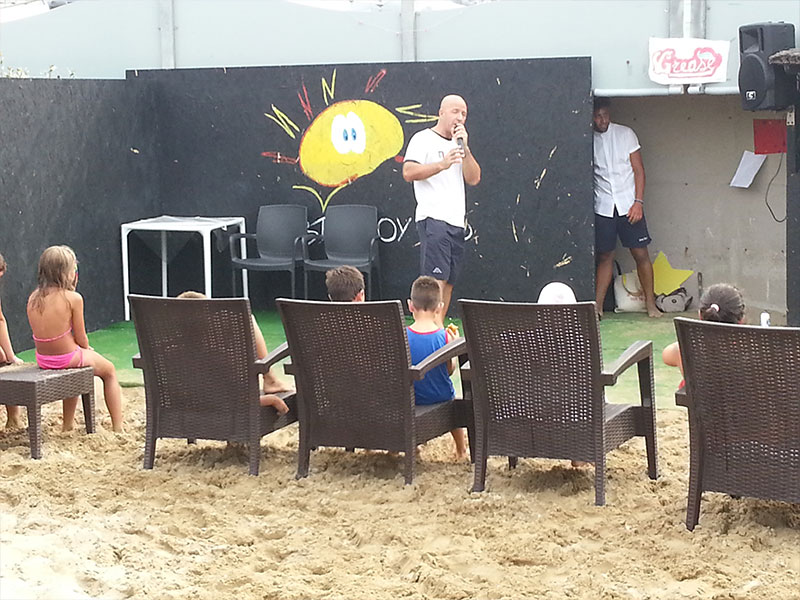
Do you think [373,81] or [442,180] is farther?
[373,81]

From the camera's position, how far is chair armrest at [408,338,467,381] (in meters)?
5.26

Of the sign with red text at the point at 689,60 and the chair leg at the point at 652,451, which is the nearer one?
the chair leg at the point at 652,451

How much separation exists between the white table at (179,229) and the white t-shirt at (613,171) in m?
2.90

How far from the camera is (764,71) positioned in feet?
26.7

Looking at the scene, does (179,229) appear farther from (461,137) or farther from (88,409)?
(88,409)

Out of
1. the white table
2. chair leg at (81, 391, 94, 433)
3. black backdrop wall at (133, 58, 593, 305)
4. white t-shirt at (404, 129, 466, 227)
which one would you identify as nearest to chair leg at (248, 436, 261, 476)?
chair leg at (81, 391, 94, 433)

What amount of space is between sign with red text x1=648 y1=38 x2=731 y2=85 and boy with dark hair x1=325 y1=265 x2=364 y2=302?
4483 millimetres

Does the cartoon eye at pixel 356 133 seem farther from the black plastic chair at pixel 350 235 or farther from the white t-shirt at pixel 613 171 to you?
the white t-shirt at pixel 613 171

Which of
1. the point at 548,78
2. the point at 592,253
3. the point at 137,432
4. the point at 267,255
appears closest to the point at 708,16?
the point at 548,78

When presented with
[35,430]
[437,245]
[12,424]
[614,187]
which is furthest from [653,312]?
[35,430]

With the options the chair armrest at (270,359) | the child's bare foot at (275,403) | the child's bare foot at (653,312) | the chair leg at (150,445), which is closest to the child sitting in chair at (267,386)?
the child's bare foot at (275,403)

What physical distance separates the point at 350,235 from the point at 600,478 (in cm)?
524

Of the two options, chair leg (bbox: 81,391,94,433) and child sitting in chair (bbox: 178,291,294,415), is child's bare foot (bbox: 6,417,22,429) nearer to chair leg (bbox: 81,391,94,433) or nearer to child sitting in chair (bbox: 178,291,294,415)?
chair leg (bbox: 81,391,94,433)

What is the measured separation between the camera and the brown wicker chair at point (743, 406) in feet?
14.6
